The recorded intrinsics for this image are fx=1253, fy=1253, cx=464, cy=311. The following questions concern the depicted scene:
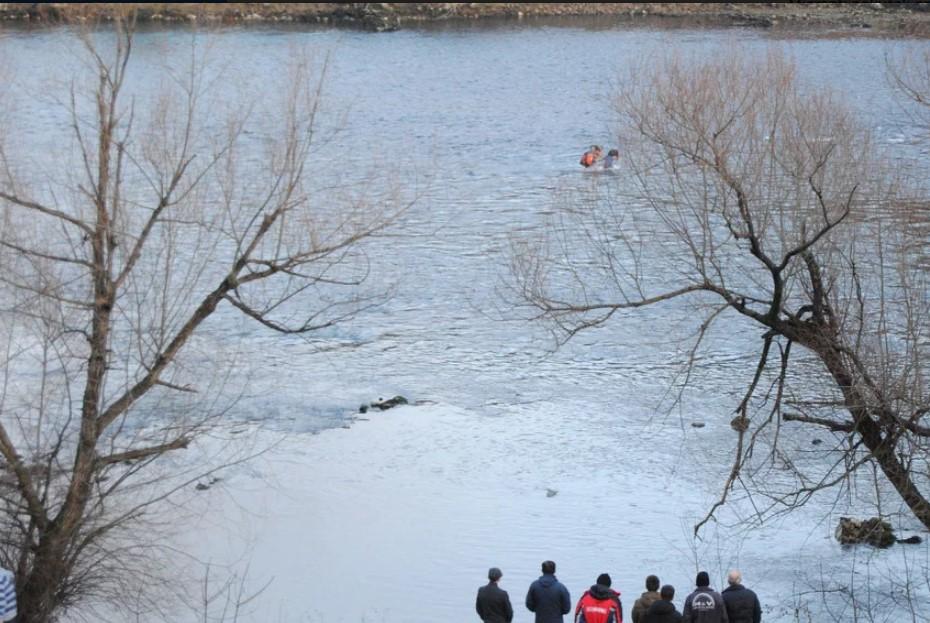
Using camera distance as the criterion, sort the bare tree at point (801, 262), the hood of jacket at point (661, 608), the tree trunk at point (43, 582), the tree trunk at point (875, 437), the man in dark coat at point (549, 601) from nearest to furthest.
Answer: the hood of jacket at point (661, 608), the man in dark coat at point (549, 601), the tree trunk at point (43, 582), the tree trunk at point (875, 437), the bare tree at point (801, 262)

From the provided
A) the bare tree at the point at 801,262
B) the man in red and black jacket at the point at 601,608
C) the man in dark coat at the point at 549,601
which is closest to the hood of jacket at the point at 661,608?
the man in red and black jacket at the point at 601,608

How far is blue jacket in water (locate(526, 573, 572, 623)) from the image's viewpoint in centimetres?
957

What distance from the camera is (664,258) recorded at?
1862 cm

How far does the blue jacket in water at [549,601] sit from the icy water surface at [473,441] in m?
1.56

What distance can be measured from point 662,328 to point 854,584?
22.1 ft

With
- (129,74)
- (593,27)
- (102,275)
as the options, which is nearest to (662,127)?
(102,275)

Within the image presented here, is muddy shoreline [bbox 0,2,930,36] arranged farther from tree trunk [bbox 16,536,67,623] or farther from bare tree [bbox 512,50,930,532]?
tree trunk [bbox 16,536,67,623]

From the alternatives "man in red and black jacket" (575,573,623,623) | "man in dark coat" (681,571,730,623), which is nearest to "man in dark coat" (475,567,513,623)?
"man in red and black jacket" (575,573,623,623)

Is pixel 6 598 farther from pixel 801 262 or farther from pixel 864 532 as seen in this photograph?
pixel 864 532

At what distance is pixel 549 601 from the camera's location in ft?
31.4

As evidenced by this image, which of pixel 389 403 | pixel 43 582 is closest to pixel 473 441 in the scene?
pixel 389 403

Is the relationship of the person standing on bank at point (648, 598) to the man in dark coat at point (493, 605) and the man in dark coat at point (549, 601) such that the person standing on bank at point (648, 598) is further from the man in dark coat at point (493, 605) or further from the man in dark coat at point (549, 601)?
the man in dark coat at point (493, 605)

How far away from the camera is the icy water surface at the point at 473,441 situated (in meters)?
12.1

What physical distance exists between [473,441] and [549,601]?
200 inches
